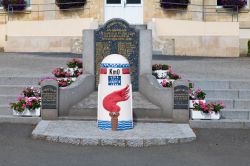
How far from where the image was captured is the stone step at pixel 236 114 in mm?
13125

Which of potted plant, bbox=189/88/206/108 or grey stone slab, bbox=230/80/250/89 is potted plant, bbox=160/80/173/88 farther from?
grey stone slab, bbox=230/80/250/89

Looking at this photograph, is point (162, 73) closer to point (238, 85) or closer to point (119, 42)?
point (119, 42)

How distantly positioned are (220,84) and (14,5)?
56.1 ft

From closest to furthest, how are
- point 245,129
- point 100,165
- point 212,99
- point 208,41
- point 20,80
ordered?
point 100,165 < point 245,129 < point 212,99 < point 20,80 < point 208,41

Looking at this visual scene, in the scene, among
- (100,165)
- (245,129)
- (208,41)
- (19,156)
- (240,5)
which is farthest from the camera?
(240,5)

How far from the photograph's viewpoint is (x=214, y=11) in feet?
96.8

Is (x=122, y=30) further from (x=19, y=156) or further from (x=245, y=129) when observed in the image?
(x=19, y=156)

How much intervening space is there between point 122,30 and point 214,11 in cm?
1615

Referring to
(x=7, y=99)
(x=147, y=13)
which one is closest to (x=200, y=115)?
(x=7, y=99)

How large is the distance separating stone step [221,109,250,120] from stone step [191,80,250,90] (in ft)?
4.94

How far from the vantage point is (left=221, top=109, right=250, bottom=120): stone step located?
1312 cm

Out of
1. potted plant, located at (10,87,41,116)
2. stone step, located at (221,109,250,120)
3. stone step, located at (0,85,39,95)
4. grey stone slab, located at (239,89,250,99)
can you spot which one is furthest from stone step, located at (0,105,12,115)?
grey stone slab, located at (239,89,250,99)

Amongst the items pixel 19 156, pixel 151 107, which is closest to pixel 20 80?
pixel 151 107

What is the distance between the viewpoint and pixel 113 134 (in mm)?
11258
